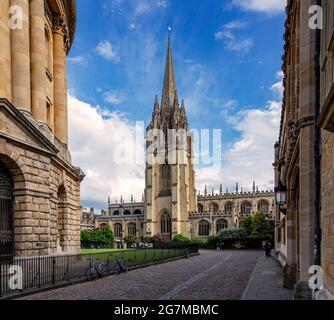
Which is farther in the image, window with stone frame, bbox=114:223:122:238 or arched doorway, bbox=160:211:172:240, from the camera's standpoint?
window with stone frame, bbox=114:223:122:238

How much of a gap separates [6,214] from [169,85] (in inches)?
3495

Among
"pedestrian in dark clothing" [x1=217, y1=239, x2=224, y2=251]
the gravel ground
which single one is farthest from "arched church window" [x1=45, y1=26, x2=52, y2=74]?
"pedestrian in dark clothing" [x1=217, y1=239, x2=224, y2=251]

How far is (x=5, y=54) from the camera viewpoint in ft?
56.7

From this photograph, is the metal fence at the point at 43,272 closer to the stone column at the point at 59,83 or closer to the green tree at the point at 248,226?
the stone column at the point at 59,83

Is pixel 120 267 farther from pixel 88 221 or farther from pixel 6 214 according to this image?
pixel 88 221

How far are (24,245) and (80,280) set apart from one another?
102 inches

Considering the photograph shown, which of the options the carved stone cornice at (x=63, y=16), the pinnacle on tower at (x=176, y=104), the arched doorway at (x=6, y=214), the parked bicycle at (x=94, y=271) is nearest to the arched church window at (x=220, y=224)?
the pinnacle on tower at (x=176, y=104)

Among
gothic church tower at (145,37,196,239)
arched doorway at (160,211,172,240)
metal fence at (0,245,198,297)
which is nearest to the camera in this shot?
metal fence at (0,245,198,297)

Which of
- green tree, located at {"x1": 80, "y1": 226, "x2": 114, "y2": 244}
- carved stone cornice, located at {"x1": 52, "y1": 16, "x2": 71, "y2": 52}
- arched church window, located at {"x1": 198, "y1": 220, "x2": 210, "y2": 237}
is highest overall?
carved stone cornice, located at {"x1": 52, "y1": 16, "x2": 71, "y2": 52}

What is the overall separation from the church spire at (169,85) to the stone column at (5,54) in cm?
8287

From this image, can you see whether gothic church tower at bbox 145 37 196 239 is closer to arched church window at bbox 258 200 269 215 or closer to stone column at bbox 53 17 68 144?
arched church window at bbox 258 200 269 215

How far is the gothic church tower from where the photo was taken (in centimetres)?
8894

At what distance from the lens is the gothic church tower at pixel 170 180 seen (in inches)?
3501

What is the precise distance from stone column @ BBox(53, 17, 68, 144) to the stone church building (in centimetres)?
6368
